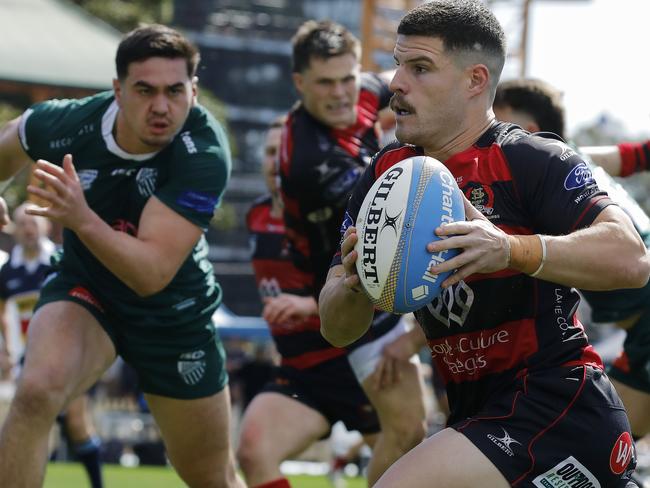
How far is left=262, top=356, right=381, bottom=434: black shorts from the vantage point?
7082 mm

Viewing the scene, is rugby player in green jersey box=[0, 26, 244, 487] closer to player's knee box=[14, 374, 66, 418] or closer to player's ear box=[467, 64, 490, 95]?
player's knee box=[14, 374, 66, 418]

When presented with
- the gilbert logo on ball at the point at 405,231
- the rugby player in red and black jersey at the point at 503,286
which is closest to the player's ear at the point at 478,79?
the rugby player in red and black jersey at the point at 503,286

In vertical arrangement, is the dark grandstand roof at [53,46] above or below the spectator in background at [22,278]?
below

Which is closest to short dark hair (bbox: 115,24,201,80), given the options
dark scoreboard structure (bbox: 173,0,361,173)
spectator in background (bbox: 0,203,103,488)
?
spectator in background (bbox: 0,203,103,488)

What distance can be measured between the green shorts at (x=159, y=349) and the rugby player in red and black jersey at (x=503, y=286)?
1843 mm

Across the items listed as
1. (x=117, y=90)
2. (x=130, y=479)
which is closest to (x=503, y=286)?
(x=117, y=90)

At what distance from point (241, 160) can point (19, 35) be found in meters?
24.8

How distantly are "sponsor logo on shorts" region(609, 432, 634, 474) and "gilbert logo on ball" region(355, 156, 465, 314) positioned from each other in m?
0.83

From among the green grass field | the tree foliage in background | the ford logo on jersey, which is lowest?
the green grass field

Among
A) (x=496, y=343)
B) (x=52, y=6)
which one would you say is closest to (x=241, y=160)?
(x=52, y=6)

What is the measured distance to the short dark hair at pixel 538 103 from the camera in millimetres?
6199

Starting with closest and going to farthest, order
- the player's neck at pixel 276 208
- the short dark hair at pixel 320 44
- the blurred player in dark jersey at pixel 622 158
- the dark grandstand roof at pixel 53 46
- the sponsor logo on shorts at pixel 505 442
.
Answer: the sponsor logo on shorts at pixel 505 442 → the blurred player in dark jersey at pixel 622 158 → the short dark hair at pixel 320 44 → the player's neck at pixel 276 208 → the dark grandstand roof at pixel 53 46

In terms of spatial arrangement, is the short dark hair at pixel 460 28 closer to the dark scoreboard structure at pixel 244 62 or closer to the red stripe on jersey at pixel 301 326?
the red stripe on jersey at pixel 301 326

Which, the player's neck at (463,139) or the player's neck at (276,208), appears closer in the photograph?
the player's neck at (463,139)
